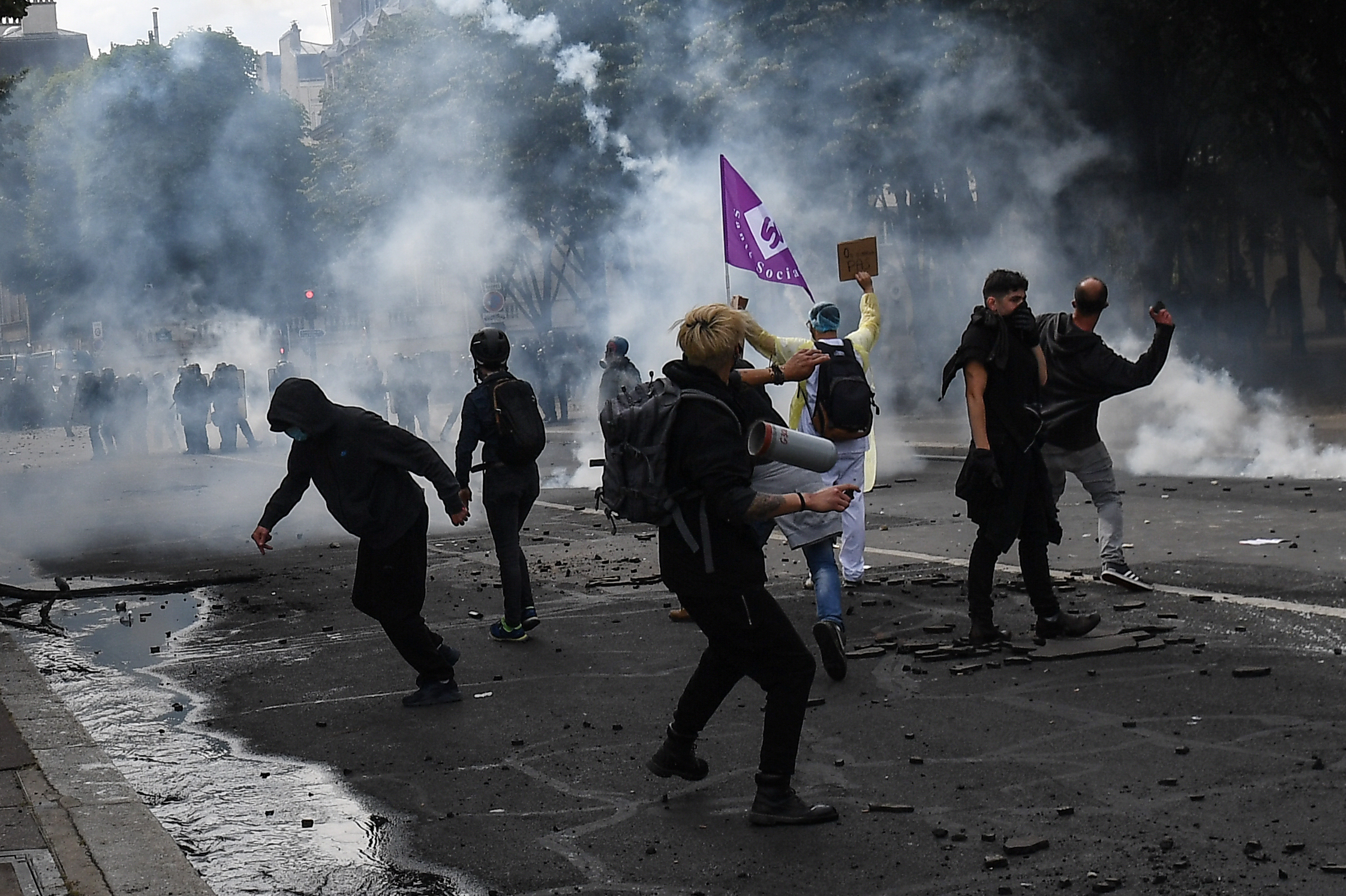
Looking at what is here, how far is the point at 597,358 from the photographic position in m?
34.4

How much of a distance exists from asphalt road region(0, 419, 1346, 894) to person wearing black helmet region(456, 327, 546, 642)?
0.99 ft

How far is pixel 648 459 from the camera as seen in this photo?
462 cm

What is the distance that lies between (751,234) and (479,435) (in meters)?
4.28

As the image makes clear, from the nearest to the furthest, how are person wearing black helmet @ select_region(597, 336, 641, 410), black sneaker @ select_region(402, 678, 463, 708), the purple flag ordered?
black sneaker @ select_region(402, 678, 463, 708)
the purple flag
person wearing black helmet @ select_region(597, 336, 641, 410)

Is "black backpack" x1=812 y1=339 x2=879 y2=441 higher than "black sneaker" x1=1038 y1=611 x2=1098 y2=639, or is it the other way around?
"black backpack" x1=812 y1=339 x2=879 y2=441

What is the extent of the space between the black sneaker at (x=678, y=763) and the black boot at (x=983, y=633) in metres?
2.22

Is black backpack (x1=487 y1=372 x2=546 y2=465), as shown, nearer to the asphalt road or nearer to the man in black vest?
the asphalt road

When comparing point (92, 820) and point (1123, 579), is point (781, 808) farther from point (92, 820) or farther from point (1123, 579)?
point (1123, 579)

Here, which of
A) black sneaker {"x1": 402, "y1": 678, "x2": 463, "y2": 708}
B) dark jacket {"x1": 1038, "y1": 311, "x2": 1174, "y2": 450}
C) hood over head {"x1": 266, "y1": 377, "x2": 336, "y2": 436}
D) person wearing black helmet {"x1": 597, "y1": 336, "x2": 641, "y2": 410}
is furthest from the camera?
person wearing black helmet {"x1": 597, "y1": 336, "x2": 641, "y2": 410}

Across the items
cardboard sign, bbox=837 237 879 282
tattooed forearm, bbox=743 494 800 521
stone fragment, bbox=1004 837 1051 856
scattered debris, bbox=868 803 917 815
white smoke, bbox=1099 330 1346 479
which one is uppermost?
cardboard sign, bbox=837 237 879 282

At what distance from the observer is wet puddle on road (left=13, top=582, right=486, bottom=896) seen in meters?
4.48

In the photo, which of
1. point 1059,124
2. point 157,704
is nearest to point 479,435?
point 157,704

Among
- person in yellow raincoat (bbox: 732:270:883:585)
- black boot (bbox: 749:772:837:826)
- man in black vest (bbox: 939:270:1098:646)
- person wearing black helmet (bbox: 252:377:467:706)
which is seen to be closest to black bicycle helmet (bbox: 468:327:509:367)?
person in yellow raincoat (bbox: 732:270:883:585)

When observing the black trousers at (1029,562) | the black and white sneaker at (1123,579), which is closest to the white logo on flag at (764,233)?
the black and white sneaker at (1123,579)
